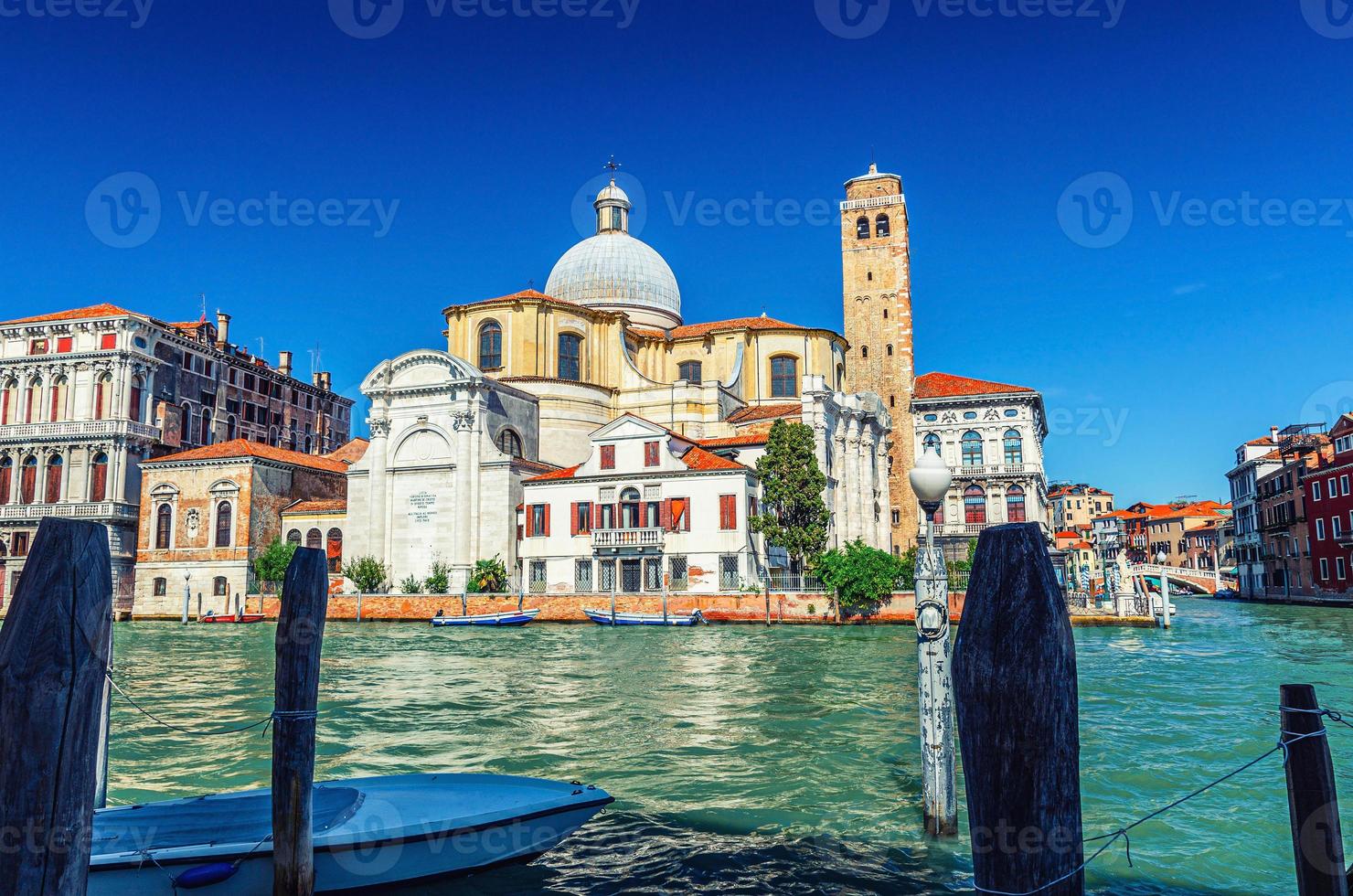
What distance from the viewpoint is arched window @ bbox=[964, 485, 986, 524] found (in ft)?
151

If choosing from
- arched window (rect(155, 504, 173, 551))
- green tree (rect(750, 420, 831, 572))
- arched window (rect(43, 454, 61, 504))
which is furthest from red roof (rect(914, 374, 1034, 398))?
arched window (rect(43, 454, 61, 504))

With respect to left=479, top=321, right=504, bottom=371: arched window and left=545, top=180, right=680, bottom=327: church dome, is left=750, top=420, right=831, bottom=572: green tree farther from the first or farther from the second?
left=545, top=180, right=680, bottom=327: church dome

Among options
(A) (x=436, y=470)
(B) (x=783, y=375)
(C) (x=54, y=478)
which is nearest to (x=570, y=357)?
(A) (x=436, y=470)

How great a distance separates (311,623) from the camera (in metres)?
5.86

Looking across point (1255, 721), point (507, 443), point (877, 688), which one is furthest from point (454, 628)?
point (1255, 721)

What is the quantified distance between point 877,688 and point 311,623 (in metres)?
11.2

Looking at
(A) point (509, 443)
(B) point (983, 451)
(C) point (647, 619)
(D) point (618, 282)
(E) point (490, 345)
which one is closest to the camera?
(C) point (647, 619)

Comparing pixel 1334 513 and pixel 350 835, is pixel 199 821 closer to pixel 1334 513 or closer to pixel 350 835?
pixel 350 835

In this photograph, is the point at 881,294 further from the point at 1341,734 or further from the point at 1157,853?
the point at 1157,853

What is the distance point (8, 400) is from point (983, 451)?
145 feet

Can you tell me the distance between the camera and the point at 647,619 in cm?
3011

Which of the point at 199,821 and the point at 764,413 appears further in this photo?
the point at 764,413

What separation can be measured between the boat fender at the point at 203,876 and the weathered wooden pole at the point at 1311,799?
5.39 metres

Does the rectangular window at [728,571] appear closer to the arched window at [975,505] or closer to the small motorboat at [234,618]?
the arched window at [975,505]
